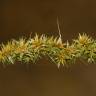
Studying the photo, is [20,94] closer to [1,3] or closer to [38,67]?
[38,67]

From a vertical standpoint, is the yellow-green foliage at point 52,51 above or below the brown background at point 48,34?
below

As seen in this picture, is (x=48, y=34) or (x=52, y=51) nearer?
(x=52, y=51)

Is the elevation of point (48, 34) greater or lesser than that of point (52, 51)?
greater

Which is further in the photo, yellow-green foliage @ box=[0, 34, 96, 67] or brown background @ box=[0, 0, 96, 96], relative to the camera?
brown background @ box=[0, 0, 96, 96]

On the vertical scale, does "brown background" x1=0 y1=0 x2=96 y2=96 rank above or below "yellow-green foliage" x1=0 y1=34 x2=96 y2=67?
above

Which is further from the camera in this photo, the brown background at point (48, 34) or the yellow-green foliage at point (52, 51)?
the brown background at point (48, 34)
